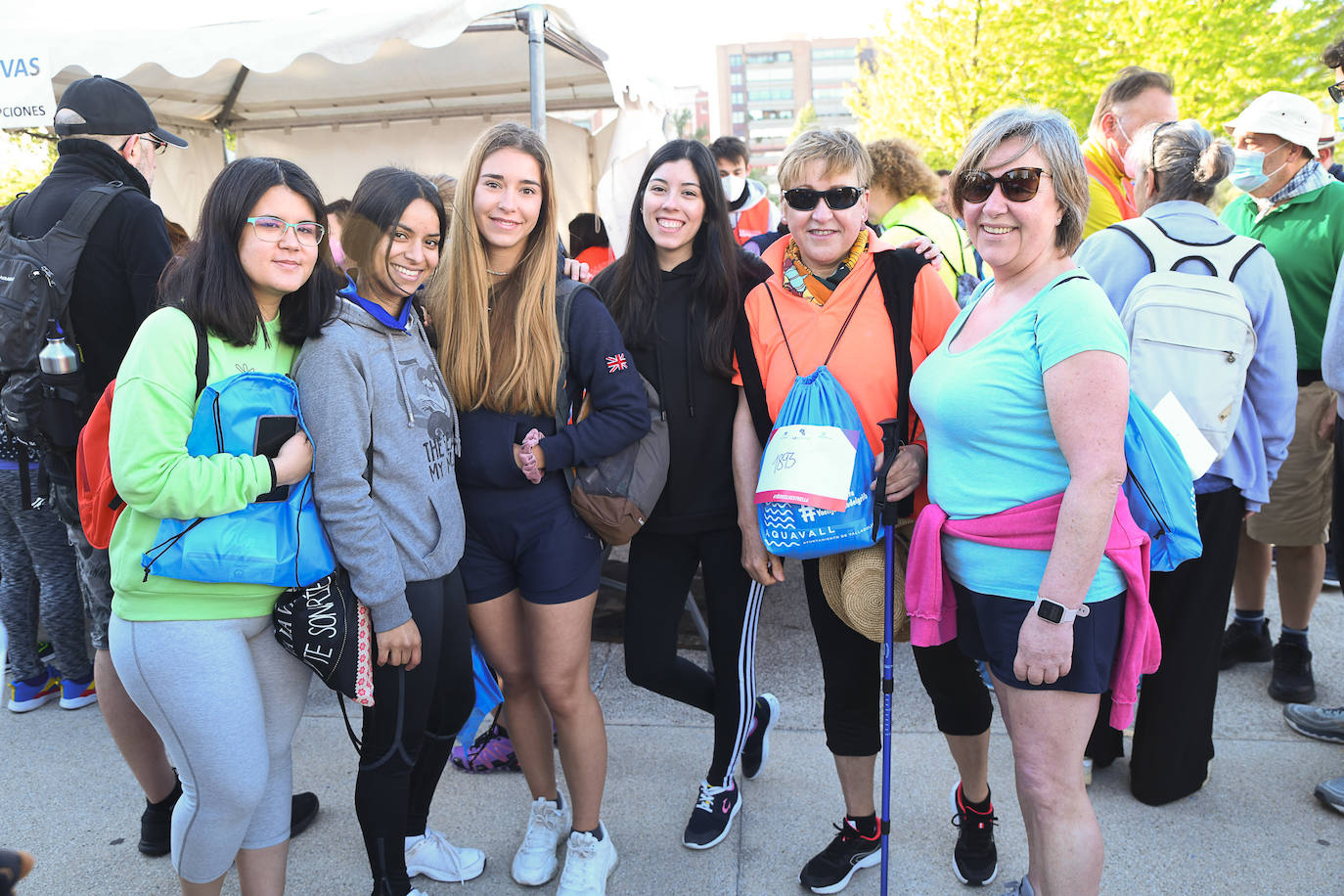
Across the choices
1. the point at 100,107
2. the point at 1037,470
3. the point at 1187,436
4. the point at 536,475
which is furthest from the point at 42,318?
the point at 1187,436

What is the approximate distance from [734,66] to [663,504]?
450 feet

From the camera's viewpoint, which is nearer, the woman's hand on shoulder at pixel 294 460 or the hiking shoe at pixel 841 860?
the woman's hand on shoulder at pixel 294 460

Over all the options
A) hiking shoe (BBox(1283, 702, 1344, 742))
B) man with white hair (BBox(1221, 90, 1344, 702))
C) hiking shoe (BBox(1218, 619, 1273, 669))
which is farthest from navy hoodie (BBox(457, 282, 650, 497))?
hiking shoe (BBox(1218, 619, 1273, 669))

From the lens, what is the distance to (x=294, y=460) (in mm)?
1894

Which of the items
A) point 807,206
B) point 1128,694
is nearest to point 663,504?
point 807,206

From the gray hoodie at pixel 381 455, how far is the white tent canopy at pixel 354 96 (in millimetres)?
3031

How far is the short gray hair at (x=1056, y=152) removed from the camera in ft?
6.29

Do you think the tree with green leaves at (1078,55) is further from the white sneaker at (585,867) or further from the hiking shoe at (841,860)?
the white sneaker at (585,867)

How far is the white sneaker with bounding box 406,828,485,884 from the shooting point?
2.59 m

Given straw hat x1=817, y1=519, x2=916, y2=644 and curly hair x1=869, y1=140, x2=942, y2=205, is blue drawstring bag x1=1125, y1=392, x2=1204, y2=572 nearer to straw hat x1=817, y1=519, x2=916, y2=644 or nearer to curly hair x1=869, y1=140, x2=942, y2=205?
straw hat x1=817, y1=519, x2=916, y2=644

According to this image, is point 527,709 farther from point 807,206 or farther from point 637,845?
point 807,206

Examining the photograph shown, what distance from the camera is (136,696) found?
6.15 ft

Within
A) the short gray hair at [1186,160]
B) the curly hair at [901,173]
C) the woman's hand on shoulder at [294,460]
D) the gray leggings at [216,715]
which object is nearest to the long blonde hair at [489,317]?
the woman's hand on shoulder at [294,460]

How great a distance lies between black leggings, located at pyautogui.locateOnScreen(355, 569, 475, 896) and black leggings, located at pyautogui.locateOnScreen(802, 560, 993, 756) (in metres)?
0.98
